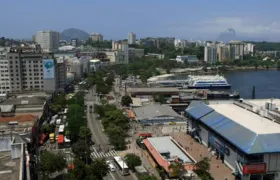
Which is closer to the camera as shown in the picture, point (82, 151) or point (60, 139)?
point (82, 151)

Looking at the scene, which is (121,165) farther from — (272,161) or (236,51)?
(236,51)

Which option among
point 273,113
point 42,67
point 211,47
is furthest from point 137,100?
point 211,47

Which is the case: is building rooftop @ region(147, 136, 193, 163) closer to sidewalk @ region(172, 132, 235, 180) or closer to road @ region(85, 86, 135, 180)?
sidewalk @ region(172, 132, 235, 180)

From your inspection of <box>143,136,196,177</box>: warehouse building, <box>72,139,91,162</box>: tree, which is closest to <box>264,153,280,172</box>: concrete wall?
<box>143,136,196,177</box>: warehouse building

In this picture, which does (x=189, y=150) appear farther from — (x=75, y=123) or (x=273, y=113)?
(x=75, y=123)

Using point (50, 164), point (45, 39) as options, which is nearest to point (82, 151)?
point (50, 164)

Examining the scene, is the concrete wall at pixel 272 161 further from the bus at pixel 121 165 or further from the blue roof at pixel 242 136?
the bus at pixel 121 165
